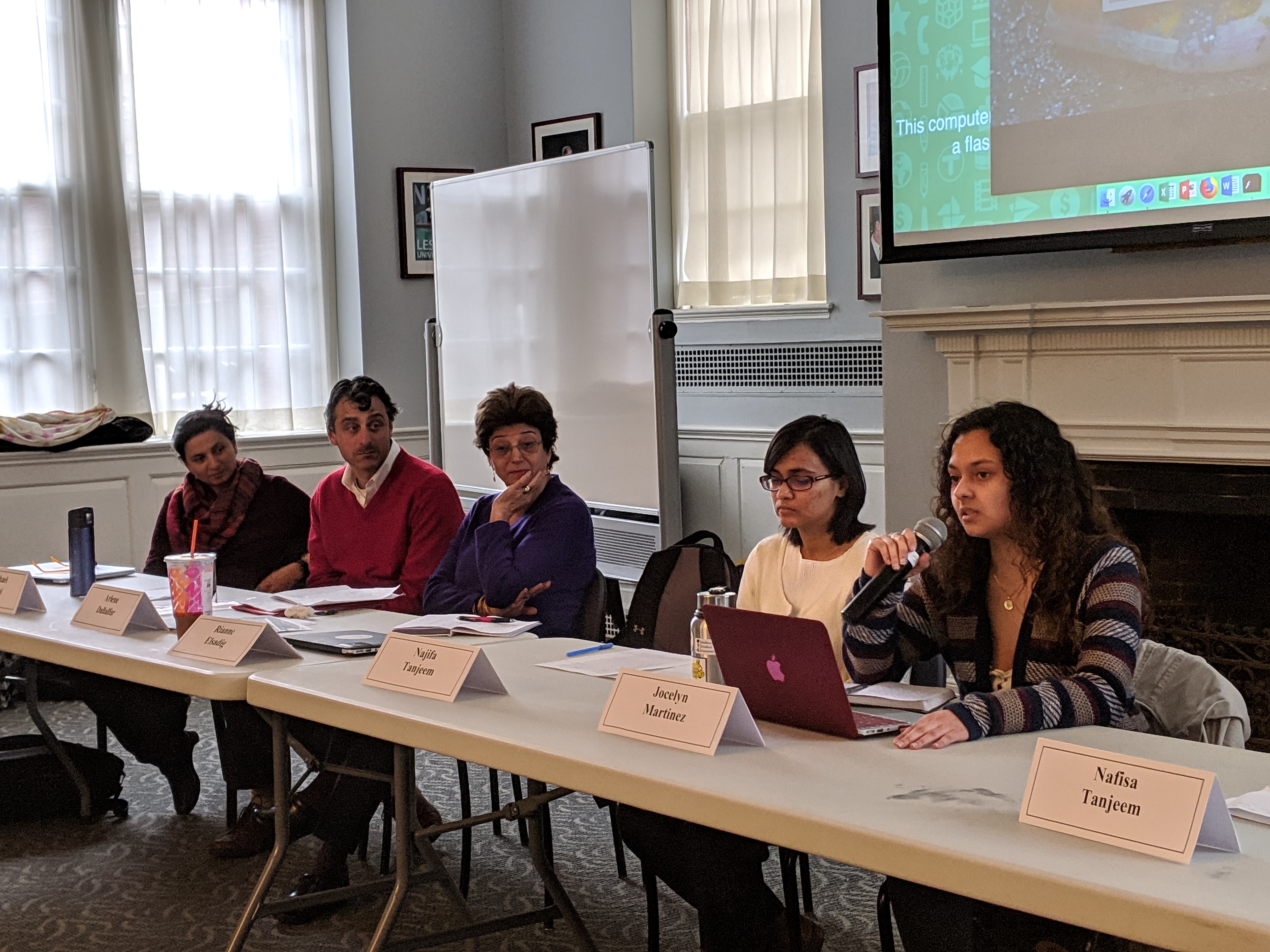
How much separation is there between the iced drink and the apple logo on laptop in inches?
47.1

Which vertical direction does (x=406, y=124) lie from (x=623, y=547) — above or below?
above

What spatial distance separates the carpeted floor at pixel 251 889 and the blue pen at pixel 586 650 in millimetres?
631

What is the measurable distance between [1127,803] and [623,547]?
3539mm

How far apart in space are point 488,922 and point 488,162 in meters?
4.38

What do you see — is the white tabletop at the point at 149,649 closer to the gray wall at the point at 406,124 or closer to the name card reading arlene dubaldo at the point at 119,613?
the name card reading arlene dubaldo at the point at 119,613

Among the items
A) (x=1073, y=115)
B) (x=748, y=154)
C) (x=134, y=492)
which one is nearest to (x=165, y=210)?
(x=134, y=492)

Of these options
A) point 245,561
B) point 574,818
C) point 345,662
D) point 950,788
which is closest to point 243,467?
point 245,561

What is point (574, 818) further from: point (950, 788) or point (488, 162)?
point (488, 162)

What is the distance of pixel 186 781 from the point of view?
337cm

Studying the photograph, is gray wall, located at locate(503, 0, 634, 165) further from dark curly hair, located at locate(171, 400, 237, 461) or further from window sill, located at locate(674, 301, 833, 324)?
dark curly hair, located at locate(171, 400, 237, 461)

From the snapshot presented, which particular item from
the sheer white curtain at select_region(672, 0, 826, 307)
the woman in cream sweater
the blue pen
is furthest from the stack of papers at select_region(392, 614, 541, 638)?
the sheer white curtain at select_region(672, 0, 826, 307)

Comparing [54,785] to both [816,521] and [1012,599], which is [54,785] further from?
[1012,599]

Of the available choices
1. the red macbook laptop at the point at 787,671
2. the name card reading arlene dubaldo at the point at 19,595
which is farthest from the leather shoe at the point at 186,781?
the red macbook laptop at the point at 787,671

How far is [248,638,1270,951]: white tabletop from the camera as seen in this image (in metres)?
1.13
